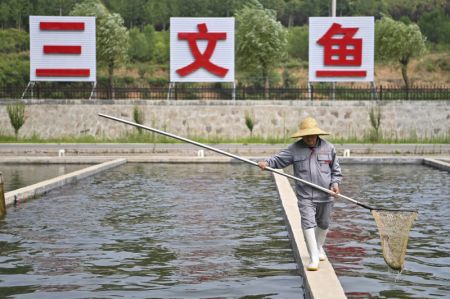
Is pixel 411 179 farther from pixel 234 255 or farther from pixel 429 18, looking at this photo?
pixel 429 18

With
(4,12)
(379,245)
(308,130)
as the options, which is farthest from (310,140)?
(4,12)

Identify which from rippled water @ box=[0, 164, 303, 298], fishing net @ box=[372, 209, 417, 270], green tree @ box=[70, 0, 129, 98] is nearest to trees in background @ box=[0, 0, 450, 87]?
green tree @ box=[70, 0, 129, 98]

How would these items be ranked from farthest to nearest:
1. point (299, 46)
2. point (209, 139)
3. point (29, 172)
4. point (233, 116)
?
point (299, 46)
point (233, 116)
point (209, 139)
point (29, 172)

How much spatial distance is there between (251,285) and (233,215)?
466cm

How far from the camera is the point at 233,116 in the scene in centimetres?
3128

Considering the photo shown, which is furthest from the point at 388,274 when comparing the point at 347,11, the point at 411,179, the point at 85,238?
the point at 347,11

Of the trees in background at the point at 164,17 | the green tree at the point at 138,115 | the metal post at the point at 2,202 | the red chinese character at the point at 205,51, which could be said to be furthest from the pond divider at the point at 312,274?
the trees in background at the point at 164,17

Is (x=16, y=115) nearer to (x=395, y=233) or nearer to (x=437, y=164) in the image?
(x=437, y=164)

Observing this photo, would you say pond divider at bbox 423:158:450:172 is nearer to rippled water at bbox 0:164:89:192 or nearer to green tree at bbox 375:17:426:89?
rippled water at bbox 0:164:89:192

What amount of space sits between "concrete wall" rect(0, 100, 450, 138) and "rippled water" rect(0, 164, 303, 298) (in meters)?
15.0

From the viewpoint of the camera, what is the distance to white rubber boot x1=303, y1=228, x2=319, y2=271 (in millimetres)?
7441

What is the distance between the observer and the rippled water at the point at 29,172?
16.9 m

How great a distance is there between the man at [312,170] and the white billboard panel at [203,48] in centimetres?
2402

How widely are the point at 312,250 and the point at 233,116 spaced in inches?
938
